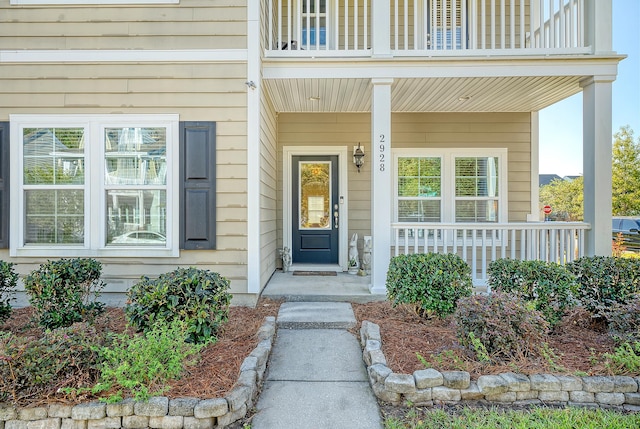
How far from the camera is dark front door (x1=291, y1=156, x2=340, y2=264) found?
6.29m

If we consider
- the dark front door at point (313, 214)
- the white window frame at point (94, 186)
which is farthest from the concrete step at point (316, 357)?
the dark front door at point (313, 214)

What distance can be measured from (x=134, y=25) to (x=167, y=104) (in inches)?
39.3

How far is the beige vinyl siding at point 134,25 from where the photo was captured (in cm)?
422

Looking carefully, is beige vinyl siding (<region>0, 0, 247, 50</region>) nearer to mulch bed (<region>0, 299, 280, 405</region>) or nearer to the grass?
mulch bed (<region>0, 299, 280, 405</region>)

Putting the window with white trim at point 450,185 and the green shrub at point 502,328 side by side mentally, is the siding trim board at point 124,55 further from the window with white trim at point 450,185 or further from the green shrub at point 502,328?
the green shrub at point 502,328

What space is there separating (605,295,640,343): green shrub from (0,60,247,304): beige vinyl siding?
3526 mm

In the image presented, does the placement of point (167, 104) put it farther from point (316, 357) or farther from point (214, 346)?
point (316, 357)

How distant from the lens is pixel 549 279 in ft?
10.6

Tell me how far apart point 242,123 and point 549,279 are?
139 inches

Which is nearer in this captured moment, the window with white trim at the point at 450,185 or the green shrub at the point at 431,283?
the green shrub at the point at 431,283

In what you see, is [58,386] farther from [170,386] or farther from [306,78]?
[306,78]

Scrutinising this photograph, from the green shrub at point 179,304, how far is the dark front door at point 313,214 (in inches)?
131

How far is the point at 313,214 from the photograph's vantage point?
631 cm

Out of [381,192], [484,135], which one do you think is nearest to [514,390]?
[381,192]
